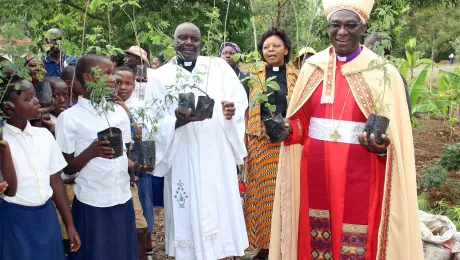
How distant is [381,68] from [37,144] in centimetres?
232

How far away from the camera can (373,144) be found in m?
3.39

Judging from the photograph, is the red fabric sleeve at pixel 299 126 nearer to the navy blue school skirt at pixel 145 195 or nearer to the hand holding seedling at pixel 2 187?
the navy blue school skirt at pixel 145 195

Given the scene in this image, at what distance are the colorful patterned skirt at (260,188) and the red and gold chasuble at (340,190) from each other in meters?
1.42

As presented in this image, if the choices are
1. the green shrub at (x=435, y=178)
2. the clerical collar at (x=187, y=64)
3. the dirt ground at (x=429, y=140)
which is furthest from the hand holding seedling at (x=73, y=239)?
the green shrub at (x=435, y=178)

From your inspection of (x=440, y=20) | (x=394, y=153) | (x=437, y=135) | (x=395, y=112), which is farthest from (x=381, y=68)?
(x=440, y=20)

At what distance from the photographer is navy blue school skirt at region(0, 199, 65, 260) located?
325 centimetres

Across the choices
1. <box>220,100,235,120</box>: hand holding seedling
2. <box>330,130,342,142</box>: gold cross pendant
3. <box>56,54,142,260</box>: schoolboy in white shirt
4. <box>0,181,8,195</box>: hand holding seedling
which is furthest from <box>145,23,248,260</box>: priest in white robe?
<box>0,181,8,195</box>: hand holding seedling

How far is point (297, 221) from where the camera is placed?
4121mm

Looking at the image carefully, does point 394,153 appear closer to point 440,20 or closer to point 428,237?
→ point 428,237

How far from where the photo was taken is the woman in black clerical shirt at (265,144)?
5426 mm

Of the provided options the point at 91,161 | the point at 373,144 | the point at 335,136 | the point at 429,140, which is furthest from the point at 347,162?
the point at 429,140

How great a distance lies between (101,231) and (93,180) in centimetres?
35

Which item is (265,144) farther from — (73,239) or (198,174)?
(73,239)

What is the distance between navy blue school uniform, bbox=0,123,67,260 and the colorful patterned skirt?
2.48 m
